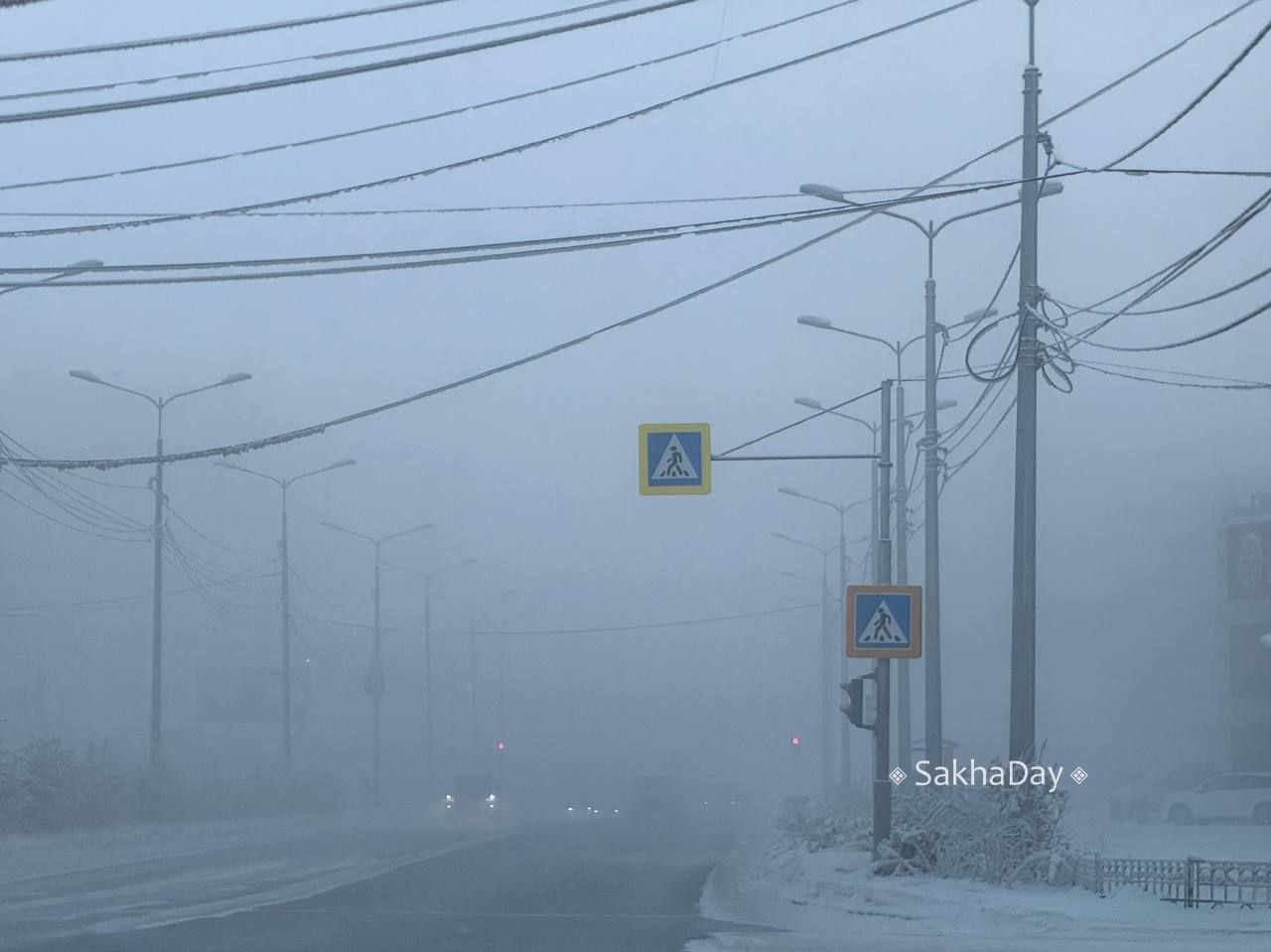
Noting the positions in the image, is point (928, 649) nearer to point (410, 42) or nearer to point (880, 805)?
point (880, 805)

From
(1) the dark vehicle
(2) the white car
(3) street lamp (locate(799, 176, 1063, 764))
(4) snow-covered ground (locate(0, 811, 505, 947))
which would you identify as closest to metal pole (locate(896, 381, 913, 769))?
(3) street lamp (locate(799, 176, 1063, 764))

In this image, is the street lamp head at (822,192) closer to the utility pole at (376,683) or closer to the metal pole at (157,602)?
the metal pole at (157,602)

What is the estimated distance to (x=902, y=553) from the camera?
3362cm

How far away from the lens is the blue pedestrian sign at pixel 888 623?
21047mm

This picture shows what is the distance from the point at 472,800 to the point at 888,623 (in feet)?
129

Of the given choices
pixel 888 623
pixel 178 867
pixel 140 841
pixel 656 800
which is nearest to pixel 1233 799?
pixel 656 800

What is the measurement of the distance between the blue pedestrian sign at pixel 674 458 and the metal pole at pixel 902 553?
9935 mm

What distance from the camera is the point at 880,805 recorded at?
21.8 meters

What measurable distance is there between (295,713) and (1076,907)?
53.2 m

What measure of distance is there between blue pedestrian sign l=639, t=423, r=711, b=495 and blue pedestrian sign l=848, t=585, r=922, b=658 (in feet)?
9.06

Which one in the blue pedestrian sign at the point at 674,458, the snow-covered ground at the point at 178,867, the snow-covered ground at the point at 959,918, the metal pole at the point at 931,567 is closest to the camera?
the snow-covered ground at the point at 959,918

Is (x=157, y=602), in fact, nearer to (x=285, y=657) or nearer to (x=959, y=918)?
(x=285, y=657)

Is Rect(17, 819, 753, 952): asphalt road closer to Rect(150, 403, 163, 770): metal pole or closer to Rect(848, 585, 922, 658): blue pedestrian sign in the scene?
Rect(848, 585, 922, 658): blue pedestrian sign

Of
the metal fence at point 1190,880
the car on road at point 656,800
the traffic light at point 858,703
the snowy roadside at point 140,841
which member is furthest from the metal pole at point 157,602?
the car on road at point 656,800
